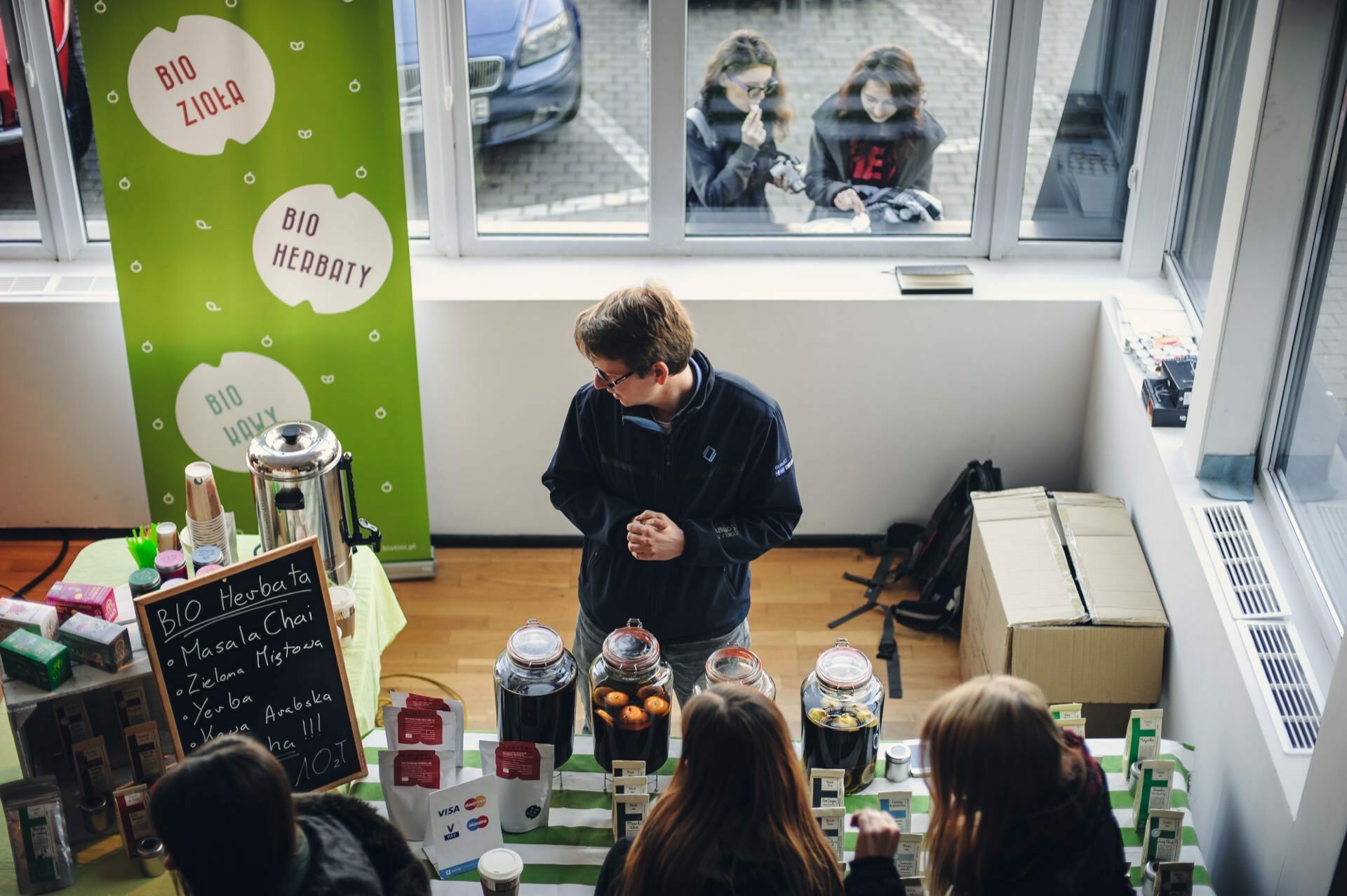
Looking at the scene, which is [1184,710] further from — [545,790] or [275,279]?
[275,279]

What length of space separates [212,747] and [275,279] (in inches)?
103

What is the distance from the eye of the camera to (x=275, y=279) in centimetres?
398

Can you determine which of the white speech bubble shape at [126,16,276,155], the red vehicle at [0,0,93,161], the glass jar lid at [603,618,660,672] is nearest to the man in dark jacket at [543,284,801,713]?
the glass jar lid at [603,618,660,672]

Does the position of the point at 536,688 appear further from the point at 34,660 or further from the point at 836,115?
the point at 836,115

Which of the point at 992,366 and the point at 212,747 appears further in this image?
the point at 992,366

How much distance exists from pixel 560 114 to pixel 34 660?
108 inches

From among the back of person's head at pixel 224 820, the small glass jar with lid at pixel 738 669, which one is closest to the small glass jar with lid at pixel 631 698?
the small glass jar with lid at pixel 738 669

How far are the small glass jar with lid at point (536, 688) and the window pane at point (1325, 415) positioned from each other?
169 cm

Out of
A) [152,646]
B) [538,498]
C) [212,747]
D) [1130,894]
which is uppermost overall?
[212,747]

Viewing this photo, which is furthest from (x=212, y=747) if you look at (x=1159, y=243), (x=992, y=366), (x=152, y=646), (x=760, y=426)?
(x=1159, y=243)

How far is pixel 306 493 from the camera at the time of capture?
114 inches

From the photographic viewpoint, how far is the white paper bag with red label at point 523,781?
2.26 metres

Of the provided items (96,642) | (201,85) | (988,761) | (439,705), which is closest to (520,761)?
(439,705)

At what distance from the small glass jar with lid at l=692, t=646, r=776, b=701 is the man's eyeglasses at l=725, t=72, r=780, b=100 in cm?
255
